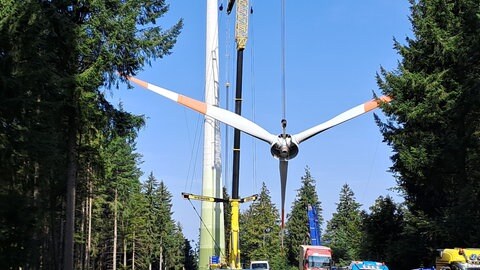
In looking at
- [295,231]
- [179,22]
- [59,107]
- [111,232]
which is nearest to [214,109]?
[179,22]

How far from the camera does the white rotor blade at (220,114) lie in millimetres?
27208

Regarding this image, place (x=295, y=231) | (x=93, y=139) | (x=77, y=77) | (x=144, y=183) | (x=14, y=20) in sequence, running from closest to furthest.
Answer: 1. (x=14, y=20)
2. (x=77, y=77)
3. (x=93, y=139)
4. (x=295, y=231)
5. (x=144, y=183)

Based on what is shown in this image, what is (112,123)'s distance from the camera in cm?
2706

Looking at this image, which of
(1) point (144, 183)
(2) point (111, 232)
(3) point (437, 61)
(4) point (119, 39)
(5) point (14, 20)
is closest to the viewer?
(5) point (14, 20)

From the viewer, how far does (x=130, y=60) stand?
86.3ft

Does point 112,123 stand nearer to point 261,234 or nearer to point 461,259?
point 461,259

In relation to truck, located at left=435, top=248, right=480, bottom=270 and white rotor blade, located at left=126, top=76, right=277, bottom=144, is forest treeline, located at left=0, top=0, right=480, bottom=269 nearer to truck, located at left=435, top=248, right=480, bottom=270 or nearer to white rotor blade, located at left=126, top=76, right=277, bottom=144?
white rotor blade, located at left=126, top=76, right=277, bottom=144

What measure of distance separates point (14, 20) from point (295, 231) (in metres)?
81.7

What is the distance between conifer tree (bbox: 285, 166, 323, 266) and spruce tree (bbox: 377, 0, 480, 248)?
2281 inches

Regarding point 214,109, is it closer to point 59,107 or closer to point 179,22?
point 179,22

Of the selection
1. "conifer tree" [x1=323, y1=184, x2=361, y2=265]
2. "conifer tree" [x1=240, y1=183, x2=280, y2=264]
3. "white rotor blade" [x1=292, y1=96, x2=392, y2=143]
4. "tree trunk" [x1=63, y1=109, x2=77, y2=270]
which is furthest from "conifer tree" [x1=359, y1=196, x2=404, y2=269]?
"conifer tree" [x1=240, y1=183, x2=280, y2=264]

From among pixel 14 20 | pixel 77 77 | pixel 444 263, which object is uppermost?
pixel 14 20

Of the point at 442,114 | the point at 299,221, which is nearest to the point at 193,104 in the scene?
the point at 442,114

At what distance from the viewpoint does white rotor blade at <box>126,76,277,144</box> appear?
27.2m
